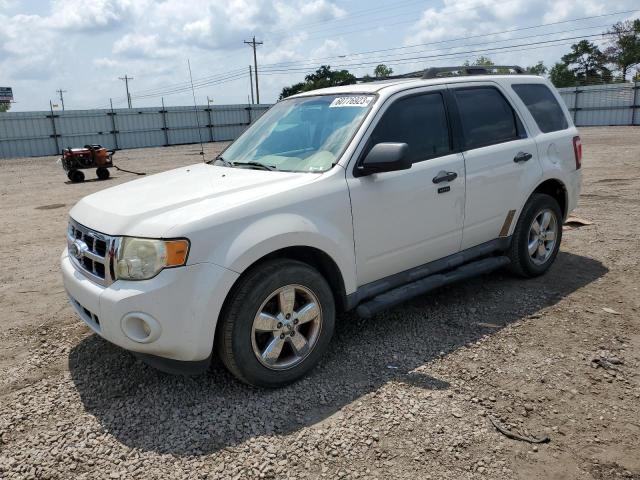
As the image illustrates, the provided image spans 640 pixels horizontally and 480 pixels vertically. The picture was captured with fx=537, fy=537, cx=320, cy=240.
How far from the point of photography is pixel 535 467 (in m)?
2.66

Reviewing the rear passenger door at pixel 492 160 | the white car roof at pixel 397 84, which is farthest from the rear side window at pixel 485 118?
the white car roof at pixel 397 84

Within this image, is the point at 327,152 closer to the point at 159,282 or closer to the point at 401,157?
the point at 401,157

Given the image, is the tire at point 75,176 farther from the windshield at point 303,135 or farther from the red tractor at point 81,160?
the windshield at point 303,135

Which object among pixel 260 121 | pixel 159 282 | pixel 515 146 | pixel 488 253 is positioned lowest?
pixel 488 253

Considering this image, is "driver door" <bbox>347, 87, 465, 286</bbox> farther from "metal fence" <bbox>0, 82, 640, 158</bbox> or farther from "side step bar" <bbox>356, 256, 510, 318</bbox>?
"metal fence" <bbox>0, 82, 640, 158</bbox>

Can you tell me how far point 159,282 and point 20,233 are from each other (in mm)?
6827

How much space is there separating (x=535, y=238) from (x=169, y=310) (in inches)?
145

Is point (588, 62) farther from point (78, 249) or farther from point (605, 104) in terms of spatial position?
point (78, 249)

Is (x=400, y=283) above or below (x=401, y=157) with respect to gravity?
below

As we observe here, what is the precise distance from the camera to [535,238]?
516 cm

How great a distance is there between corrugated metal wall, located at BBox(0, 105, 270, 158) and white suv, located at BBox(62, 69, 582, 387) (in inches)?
850

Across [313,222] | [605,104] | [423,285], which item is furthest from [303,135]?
[605,104]

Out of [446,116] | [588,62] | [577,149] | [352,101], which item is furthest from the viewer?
[588,62]

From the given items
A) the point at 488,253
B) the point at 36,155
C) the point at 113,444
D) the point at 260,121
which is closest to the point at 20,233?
the point at 260,121
